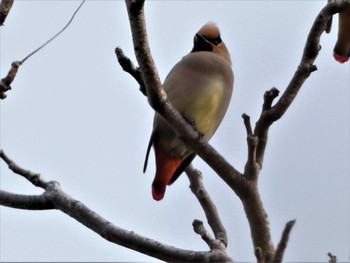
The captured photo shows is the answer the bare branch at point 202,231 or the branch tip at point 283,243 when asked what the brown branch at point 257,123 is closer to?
the bare branch at point 202,231

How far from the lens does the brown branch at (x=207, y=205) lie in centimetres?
292

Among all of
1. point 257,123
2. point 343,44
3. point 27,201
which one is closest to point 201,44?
point 343,44

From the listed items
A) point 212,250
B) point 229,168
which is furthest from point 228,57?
point 212,250

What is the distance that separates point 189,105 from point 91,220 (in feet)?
5.60

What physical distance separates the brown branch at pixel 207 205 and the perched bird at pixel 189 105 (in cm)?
68

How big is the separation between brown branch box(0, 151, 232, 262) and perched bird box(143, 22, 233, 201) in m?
1.57

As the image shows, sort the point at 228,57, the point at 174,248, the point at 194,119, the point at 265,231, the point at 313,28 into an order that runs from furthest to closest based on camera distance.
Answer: the point at 228,57, the point at 194,119, the point at 313,28, the point at 265,231, the point at 174,248

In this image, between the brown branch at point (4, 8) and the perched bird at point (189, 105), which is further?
the perched bird at point (189, 105)

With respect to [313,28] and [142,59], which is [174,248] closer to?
[142,59]

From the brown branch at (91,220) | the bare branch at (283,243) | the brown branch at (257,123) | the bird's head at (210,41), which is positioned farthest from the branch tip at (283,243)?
the bird's head at (210,41)

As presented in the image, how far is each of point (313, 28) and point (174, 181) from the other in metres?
1.60

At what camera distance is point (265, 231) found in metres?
2.66

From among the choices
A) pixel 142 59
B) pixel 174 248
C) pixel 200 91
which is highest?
pixel 200 91

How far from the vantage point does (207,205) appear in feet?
Answer: 10.4
